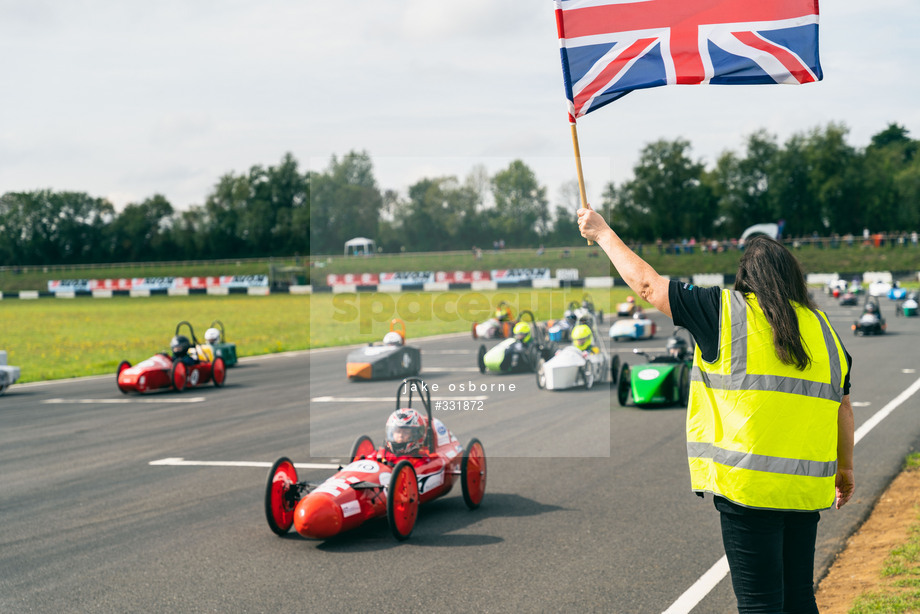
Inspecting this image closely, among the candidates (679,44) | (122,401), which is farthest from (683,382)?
(122,401)

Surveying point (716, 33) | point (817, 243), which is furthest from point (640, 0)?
point (817, 243)

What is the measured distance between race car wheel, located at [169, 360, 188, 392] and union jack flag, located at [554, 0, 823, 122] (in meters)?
13.0

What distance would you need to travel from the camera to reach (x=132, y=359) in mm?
22406

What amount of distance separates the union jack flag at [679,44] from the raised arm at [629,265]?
44.1 inches

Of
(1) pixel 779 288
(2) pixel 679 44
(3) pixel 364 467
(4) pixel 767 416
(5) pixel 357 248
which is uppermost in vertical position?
(2) pixel 679 44

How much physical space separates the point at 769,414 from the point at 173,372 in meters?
14.3

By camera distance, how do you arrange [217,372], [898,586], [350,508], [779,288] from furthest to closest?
[217,372]
[350,508]
[898,586]
[779,288]

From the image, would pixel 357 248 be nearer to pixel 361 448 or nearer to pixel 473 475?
pixel 361 448

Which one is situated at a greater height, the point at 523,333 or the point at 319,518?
the point at 523,333

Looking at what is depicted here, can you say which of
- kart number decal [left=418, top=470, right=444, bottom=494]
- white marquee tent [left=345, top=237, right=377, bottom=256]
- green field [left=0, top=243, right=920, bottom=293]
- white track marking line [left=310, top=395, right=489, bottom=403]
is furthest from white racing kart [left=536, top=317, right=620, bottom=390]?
green field [left=0, top=243, right=920, bottom=293]

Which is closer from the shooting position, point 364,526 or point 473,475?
point 364,526

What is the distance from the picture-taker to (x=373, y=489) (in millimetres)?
6668

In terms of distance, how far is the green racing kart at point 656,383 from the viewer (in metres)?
12.6

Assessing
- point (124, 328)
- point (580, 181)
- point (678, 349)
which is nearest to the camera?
point (580, 181)
